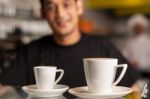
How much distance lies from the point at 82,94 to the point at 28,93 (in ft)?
0.51

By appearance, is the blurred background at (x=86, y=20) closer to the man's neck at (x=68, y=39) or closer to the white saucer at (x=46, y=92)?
the man's neck at (x=68, y=39)

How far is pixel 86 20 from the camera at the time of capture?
139 inches

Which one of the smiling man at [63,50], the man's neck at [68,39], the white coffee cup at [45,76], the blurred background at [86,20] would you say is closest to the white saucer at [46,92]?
the white coffee cup at [45,76]

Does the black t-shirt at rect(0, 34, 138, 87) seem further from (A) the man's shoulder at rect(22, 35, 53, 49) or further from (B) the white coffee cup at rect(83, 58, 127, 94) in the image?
(B) the white coffee cup at rect(83, 58, 127, 94)

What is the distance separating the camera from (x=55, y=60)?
48.8 inches

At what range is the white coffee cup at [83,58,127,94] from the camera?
2.35 ft

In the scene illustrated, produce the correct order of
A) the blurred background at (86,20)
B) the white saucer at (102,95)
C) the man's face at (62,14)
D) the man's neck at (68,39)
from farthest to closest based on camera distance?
the blurred background at (86,20), the man's neck at (68,39), the man's face at (62,14), the white saucer at (102,95)

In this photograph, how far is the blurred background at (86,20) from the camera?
2.46 m

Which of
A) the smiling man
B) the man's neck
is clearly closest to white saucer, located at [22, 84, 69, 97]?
the smiling man

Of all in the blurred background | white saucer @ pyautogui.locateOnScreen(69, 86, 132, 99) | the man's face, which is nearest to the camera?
white saucer @ pyautogui.locateOnScreen(69, 86, 132, 99)

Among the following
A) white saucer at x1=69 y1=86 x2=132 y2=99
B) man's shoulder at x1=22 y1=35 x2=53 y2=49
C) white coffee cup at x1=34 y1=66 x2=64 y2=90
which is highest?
man's shoulder at x1=22 y1=35 x2=53 y2=49

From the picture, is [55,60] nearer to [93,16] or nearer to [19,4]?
[19,4]

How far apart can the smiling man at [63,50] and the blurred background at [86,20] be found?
3.07 feet

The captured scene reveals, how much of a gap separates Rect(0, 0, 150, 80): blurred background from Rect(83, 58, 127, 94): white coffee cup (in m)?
1.50
